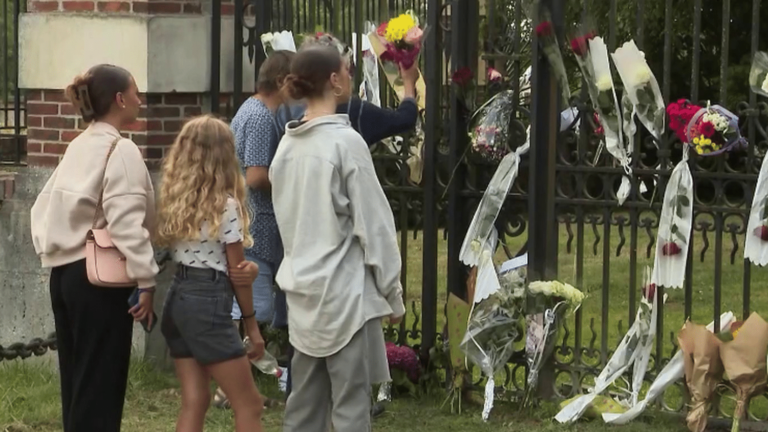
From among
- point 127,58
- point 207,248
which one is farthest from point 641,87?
point 127,58

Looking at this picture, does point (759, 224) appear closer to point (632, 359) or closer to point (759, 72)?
point (759, 72)

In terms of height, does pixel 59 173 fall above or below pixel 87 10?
below

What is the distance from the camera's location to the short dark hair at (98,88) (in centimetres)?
493

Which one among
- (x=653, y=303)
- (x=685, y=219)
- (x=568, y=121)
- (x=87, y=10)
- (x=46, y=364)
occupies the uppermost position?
(x=87, y=10)

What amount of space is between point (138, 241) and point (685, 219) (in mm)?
2496

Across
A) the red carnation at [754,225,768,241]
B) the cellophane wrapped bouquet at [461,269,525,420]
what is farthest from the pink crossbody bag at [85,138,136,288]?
the red carnation at [754,225,768,241]

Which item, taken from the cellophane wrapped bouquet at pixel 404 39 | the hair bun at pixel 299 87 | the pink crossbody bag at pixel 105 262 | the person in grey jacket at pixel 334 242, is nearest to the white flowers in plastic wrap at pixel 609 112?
the cellophane wrapped bouquet at pixel 404 39

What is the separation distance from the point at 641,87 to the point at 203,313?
91.1 inches

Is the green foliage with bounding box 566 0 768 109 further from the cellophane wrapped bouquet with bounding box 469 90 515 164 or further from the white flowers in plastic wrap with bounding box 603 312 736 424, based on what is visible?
the white flowers in plastic wrap with bounding box 603 312 736 424

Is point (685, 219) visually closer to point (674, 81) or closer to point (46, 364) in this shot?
point (46, 364)

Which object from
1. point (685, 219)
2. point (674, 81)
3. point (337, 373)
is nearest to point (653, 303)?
point (685, 219)

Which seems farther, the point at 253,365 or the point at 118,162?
the point at 253,365

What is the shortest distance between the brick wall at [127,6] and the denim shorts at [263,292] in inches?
65.8

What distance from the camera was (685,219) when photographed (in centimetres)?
582
